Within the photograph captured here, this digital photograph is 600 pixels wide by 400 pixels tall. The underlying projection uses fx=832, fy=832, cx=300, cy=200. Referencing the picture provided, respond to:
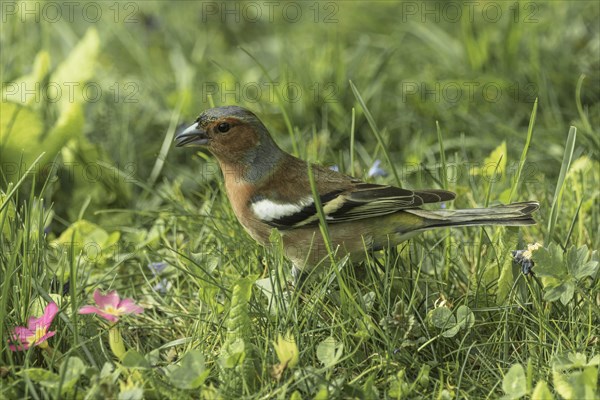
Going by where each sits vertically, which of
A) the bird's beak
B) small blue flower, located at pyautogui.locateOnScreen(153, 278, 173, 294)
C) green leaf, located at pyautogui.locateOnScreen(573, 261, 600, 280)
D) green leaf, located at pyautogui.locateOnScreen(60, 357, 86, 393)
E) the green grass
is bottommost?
small blue flower, located at pyautogui.locateOnScreen(153, 278, 173, 294)

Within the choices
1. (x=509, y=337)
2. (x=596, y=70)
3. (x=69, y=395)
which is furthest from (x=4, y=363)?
(x=596, y=70)

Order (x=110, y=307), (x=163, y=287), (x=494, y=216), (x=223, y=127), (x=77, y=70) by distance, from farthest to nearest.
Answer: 1. (x=77, y=70)
2. (x=223, y=127)
3. (x=163, y=287)
4. (x=494, y=216)
5. (x=110, y=307)

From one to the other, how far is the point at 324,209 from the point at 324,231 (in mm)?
601

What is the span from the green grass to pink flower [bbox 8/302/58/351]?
0.20ft

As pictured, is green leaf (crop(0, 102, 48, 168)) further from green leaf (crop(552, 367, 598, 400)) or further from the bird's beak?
green leaf (crop(552, 367, 598, 400))

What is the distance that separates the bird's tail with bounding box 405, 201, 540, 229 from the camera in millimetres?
3363

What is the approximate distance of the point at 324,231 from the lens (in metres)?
3.07

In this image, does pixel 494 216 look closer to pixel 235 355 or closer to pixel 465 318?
pixel 465 318

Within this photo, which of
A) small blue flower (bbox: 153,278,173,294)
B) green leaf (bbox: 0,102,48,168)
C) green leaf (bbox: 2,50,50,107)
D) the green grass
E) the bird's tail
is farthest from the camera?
green leaf (bbox: 2,50,50,107)

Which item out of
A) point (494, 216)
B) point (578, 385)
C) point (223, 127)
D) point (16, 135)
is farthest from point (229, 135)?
point (578, 385)

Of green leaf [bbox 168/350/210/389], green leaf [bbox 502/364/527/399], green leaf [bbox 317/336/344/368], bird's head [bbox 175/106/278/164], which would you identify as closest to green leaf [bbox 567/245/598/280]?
green leaf [bbox 502/364/527/399]

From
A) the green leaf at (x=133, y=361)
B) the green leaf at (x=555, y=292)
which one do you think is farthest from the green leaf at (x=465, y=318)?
the green leaf at (x=133, y=361)

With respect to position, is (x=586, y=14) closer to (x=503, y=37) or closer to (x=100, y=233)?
(x=503, y=37)

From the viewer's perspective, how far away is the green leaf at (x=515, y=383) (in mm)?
2693
